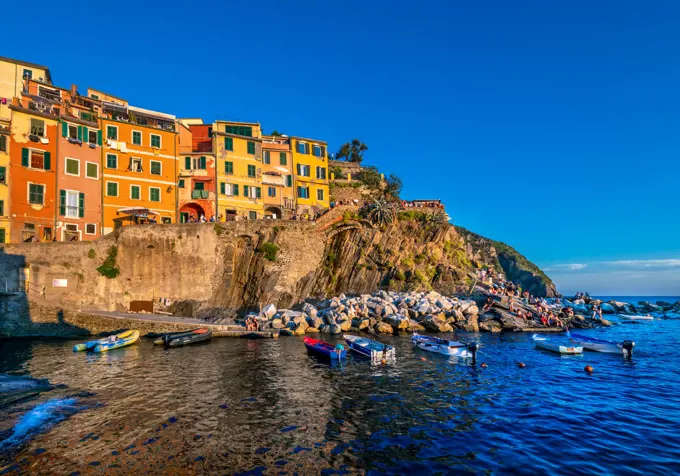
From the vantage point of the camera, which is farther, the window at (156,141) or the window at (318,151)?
the window at (318,151)

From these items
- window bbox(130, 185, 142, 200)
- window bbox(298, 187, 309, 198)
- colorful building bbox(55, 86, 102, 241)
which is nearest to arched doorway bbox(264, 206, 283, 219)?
window bbox(298, 187, 309, 198)

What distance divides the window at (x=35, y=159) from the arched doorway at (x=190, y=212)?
48.4ft

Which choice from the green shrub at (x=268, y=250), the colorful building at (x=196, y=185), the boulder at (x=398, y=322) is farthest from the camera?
the colorful building at (x=196, y=185)

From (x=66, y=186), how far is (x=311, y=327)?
31188 millimetres

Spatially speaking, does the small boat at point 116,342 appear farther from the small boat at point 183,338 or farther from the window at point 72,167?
the window at point 72,167

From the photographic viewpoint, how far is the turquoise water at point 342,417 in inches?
446

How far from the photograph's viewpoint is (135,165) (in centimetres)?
4669

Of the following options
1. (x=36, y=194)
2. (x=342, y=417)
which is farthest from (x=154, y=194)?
(x=342, y=417)

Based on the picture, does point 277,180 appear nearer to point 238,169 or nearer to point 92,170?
point 238,169

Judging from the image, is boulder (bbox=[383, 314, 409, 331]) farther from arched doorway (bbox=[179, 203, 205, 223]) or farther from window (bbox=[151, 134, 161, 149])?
window (bbox=[151, 134, 161, 149])

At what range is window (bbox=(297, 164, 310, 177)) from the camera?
57888 millimetres

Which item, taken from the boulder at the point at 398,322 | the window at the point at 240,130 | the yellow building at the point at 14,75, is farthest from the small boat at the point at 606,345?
the yellow building at the point at 14,75

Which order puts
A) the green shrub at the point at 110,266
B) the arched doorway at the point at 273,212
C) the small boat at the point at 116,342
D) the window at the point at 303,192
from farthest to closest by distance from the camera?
the window at the point at 303,192
the arched doorway at the point at 273,212
the green shrub at the point at 110,266
the small boat at the point at 116,342

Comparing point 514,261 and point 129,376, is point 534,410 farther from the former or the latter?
point 514,261
